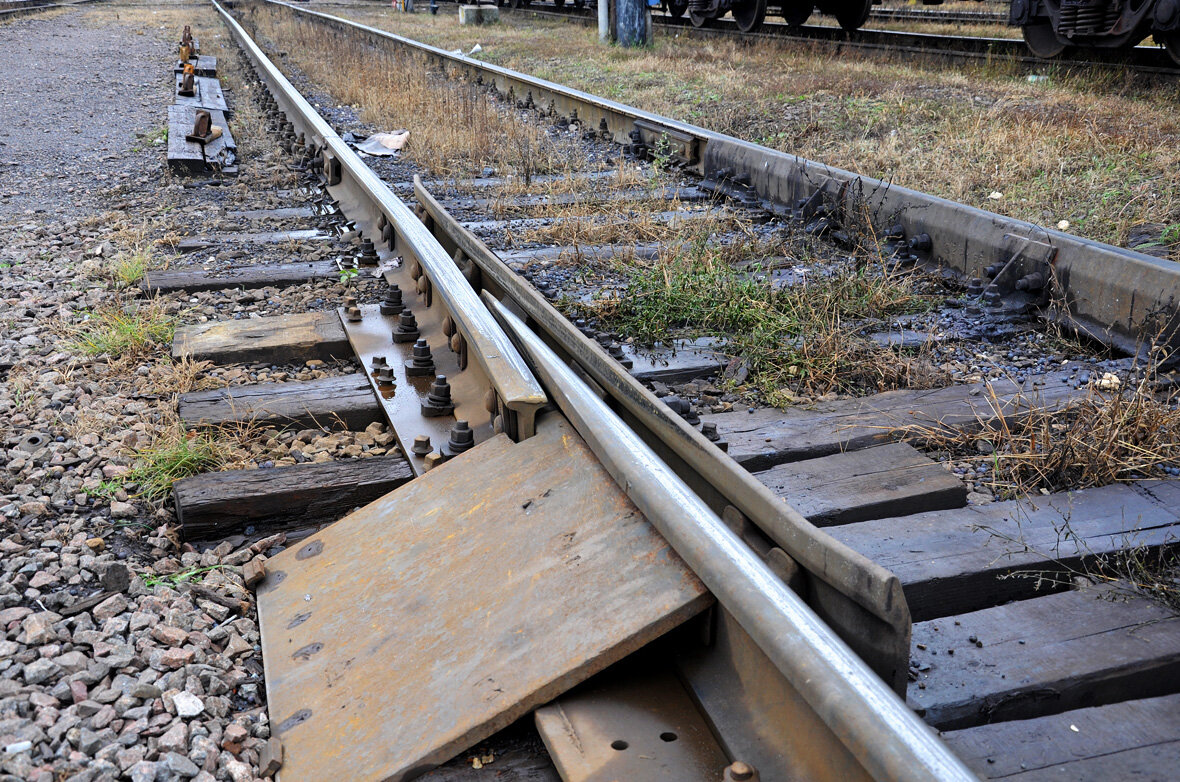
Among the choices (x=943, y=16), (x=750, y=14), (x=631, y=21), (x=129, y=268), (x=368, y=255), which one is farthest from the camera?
(x=943, y=16)

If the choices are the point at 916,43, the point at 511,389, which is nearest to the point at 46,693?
the point at 511,389

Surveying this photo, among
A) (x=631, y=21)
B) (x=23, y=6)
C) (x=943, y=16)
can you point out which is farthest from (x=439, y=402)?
(x=23, y=6)

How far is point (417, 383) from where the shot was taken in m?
3.08

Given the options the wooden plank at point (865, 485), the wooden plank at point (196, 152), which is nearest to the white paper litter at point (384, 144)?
the wooden plank at point (196, 152)

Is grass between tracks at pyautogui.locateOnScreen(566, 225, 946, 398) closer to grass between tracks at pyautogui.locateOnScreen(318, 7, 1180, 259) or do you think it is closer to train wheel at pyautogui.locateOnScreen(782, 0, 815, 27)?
grass between tracks at pyautogui.locateOnScreen(318, 7, 1180, 259)

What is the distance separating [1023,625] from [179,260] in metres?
4.12

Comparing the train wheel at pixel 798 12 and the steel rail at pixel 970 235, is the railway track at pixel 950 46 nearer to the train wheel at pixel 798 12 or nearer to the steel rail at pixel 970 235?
the train wheel at pixel 798 12

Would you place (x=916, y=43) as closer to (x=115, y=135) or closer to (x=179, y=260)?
(x=115, y=135)

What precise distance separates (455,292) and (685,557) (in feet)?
5.72

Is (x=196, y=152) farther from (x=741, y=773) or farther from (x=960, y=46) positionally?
(x=960, y=46)

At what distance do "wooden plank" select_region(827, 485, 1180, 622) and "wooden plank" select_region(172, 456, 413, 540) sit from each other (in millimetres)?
1205

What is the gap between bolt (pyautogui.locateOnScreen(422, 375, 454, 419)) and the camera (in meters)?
2.84

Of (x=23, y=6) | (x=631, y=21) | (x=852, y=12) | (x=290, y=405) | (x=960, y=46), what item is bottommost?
(x=290, y=405)

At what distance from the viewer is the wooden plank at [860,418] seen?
2498mm
